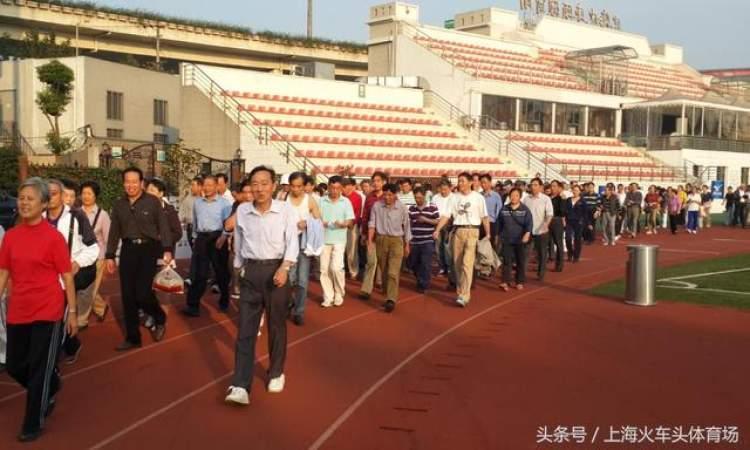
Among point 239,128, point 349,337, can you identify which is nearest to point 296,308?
point 349,337

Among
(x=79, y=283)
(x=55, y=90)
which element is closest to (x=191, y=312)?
(x=79, y=283)

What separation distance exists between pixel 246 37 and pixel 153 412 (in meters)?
51.0

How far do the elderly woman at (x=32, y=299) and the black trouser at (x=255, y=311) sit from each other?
56.5 inches

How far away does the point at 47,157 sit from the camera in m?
28.9

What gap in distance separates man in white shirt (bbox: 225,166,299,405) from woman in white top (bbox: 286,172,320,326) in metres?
Answer: 3.02

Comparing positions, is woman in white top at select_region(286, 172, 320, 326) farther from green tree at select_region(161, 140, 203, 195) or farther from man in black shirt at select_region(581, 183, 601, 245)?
green tree at select_region(161, 140, 203, 195)

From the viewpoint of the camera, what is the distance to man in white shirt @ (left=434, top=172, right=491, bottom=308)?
1123 cm

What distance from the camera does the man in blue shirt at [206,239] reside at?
1025cm

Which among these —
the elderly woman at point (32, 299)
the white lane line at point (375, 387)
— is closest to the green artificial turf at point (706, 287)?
the white lane line at point (375, 387)

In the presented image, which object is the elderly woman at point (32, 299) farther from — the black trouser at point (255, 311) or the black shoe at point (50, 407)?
the black trouser at point (255, 311)

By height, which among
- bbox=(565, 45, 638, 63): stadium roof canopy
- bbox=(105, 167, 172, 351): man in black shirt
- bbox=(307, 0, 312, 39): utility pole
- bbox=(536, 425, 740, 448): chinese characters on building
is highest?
bbox=(307, 0, 312, 39): utility pole

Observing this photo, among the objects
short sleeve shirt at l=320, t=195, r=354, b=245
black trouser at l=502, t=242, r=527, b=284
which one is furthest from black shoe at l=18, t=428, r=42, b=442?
black trouser at l=502, t=242, r=527, b=284

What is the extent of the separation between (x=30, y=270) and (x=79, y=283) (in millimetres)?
2422

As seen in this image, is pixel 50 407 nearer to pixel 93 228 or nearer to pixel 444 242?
pixel 93 228
